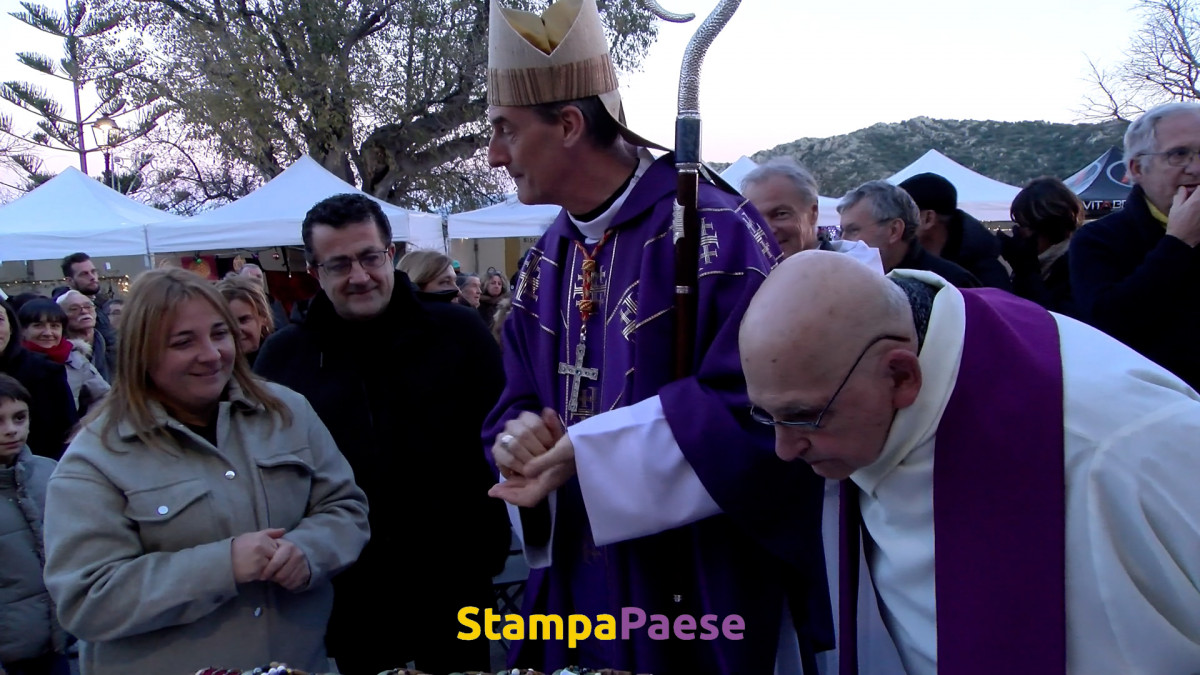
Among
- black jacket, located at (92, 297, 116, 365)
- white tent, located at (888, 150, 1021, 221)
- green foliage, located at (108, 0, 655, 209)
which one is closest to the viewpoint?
black jacket, located at (92, 297, 116, 365)

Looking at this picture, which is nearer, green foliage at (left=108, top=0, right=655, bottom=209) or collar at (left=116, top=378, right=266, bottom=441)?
collar at (left=116, top=378, right=266, bottom=441)

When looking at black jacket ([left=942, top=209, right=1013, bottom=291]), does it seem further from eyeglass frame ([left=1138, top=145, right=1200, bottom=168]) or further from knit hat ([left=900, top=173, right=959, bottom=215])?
eyeglass frame ([left=1138, top=145, right=1200, bottom=168])

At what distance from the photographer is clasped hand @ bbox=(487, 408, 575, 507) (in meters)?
1.72

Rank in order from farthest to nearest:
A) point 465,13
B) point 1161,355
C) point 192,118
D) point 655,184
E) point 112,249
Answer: point 465,13 < point 192,118 < point 112,249 < point 1161,355 < point 655,184

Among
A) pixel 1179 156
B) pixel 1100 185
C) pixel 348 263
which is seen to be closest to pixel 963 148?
pixel 1100 185

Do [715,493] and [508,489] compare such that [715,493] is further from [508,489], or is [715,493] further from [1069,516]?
[1069,516]

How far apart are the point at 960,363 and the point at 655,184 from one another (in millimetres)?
866

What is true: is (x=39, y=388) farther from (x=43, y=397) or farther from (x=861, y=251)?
(x=861, y=251)

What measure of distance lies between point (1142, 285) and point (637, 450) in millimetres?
1928

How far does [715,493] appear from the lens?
1646 millimetres

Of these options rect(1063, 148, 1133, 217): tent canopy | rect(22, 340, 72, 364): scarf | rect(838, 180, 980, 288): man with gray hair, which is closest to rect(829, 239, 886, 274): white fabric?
rect(838, 180, 980, 288): man with gray hair

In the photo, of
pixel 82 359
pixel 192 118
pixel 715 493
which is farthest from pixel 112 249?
pixel 715 493

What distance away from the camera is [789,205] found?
3148 mm

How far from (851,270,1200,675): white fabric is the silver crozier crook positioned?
21.2 inches
